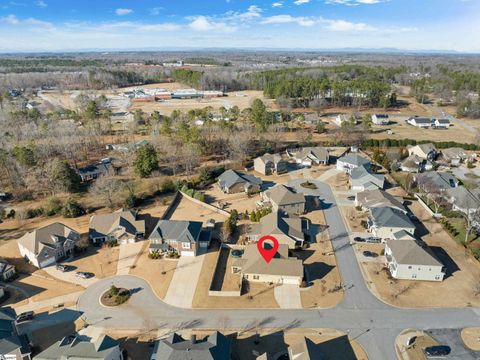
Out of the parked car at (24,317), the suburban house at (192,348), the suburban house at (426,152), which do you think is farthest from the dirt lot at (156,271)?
the suburban house at (426,152)

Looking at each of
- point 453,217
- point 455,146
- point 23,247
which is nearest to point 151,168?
point 23,247

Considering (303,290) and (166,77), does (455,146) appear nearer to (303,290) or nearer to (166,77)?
(303,290)

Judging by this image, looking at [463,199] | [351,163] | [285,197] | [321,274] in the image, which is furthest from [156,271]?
[463,199]

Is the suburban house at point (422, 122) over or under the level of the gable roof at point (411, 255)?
over

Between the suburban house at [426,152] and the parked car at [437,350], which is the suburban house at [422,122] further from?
the parked car at [437,350]

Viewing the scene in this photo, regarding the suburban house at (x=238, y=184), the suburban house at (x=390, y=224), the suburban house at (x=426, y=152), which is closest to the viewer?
the suburban house at (x=390, y=224)

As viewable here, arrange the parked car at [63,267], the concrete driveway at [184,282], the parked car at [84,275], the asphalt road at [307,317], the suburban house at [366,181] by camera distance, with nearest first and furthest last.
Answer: the asphalt road at [307,317] → the concrete driveway at [184,282] → the parked car at [84,275] → the parked car at [63,267] → the suburban house at [366,181]

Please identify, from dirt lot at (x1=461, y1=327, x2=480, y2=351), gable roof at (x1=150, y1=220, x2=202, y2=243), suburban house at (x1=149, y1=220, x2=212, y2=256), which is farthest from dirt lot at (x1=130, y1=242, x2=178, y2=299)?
dirt lot at (x1=461, y1=327, x2=480, y2=351)
